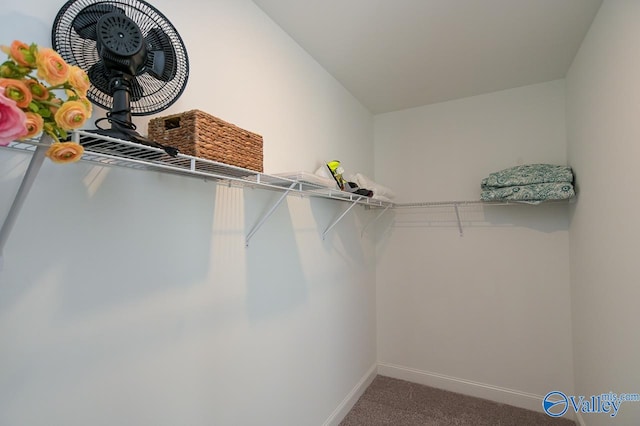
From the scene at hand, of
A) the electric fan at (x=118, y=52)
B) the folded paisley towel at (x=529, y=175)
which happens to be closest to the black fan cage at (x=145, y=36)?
the electric fan at (x=118, y=52)

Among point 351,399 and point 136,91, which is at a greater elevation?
point 136,91

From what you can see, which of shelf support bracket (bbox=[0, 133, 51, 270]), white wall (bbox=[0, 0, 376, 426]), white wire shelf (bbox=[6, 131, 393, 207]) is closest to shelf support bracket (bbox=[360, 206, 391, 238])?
white wall (bbox=[0, 0, 376, 426])

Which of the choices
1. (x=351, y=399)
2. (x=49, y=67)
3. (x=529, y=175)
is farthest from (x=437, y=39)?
(x=351, y=399)

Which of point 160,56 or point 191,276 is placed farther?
point 191,276

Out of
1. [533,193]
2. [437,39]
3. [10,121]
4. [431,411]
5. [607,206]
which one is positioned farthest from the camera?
[431,411]

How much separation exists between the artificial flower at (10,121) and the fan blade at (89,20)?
0.49m

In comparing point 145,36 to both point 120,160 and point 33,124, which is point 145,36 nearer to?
point 120,160

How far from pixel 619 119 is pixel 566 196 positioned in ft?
2.53

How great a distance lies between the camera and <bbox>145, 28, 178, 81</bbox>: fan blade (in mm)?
951

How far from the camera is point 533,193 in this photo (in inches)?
86.8

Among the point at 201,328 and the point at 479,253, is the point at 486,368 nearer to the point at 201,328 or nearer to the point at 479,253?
the point at 479,253

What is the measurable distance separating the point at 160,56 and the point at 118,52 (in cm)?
17

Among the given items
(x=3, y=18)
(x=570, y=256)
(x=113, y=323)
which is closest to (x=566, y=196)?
(x=570, y=256)

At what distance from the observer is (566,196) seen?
6.91 feet
